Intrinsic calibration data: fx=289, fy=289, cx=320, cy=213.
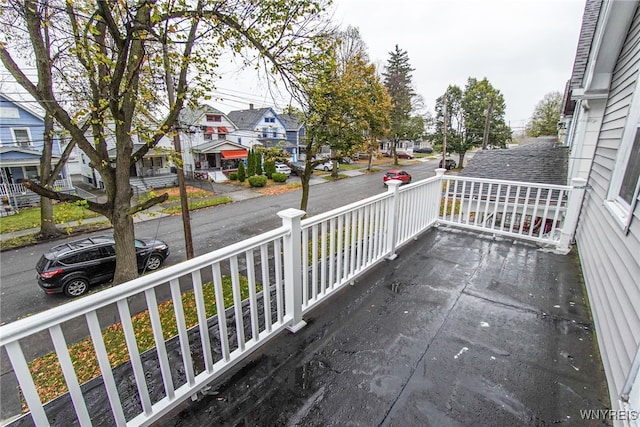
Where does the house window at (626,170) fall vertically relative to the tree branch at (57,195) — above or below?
above

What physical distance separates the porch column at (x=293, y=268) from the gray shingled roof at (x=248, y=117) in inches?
974

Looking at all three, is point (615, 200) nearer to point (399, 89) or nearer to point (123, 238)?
point (123, 238)

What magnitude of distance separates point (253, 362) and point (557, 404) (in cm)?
188

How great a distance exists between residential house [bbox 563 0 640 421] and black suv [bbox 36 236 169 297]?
8.28 metres

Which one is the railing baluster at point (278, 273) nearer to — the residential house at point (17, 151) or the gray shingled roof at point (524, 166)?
the gray shingled roof at point (524, 166)

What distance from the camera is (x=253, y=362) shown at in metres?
2.02

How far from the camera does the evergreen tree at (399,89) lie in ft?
88.3

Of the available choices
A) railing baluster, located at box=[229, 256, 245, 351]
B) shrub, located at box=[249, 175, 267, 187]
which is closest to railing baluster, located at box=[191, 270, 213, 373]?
railing baluster, located at box=[229, 256, 245, 351]

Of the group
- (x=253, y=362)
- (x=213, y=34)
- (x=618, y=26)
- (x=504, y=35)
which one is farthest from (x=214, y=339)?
(x=504, y=35)

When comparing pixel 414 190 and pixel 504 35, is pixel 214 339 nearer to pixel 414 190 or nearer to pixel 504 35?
pixel 414 190

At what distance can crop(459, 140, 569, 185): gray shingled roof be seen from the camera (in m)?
7.52

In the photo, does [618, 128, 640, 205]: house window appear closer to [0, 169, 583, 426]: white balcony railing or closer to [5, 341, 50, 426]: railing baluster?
[0, 169, 583, 426]: white balcony railing

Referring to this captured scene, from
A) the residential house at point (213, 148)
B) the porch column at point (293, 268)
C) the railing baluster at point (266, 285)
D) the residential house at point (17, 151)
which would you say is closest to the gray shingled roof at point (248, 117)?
the residential house at point (213, 148)

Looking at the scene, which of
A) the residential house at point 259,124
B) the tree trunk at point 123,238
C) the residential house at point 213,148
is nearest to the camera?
the tree trunk at point 123,238
